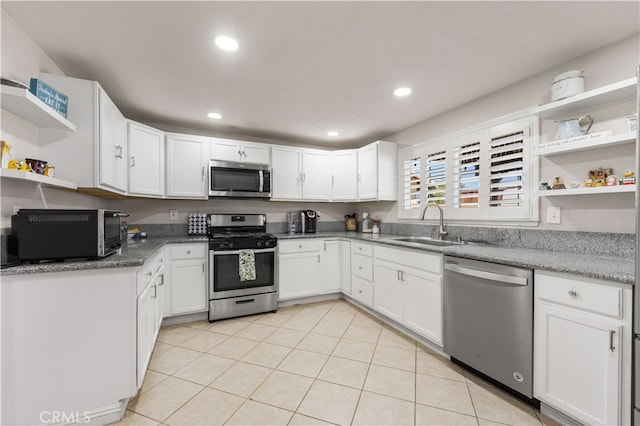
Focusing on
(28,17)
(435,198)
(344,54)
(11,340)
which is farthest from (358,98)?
(11,340)

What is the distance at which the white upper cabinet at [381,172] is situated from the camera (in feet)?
11.6

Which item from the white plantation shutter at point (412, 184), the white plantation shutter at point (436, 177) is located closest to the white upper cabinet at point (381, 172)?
the white plantation shutter at point (412, 184)

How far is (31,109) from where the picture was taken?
1479 millimetres

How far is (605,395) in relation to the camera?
1.29 meters

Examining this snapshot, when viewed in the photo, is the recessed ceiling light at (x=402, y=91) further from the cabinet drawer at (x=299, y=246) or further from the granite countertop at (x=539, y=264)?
the cabinet drawer at (x=299, y=246)

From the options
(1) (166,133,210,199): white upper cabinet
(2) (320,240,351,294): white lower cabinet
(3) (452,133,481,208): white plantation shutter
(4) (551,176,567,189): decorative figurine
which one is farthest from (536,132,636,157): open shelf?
(1) (166,133,210,199): white upper cabinet

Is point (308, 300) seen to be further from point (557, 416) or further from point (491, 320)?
point (557, 416)

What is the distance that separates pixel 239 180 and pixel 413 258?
7.41ft

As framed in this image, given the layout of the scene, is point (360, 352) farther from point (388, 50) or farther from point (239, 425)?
point (388, 50)

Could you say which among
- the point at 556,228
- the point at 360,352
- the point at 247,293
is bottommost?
the point at 360,352

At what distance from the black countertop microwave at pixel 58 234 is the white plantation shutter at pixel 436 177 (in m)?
3.03

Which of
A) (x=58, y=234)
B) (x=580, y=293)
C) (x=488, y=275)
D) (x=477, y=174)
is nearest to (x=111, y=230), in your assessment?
(x=58, y=234)

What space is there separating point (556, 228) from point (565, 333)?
3.01 feet

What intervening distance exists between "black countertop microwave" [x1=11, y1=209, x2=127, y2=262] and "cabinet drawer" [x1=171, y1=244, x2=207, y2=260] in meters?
1.18
